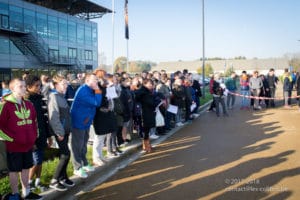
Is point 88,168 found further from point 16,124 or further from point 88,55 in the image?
point 88,55

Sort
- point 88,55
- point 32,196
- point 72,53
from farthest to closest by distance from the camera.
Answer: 1. point 88,55
2. point 72,53
3. point 32,196

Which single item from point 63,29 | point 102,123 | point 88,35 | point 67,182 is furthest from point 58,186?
point 88,35

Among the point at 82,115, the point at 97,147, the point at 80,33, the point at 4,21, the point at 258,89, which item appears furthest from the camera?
the point at 80,33

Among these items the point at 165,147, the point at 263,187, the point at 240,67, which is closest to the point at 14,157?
the point at 263,187

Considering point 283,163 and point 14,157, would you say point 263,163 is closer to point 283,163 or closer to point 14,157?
point 283,163

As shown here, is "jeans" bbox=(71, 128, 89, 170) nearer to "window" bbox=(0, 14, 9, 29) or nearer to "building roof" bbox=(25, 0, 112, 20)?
"window" bbox=(0, 14, 9, 29)

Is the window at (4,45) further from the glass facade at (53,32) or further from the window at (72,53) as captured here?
the window at (72,53)

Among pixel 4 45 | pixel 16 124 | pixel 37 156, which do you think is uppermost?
pixel 4 45

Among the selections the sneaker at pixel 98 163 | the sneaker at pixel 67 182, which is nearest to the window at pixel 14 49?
the sneaker at pixel 98 163

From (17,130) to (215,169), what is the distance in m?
3.94

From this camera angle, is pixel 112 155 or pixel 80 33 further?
pixel 80 33

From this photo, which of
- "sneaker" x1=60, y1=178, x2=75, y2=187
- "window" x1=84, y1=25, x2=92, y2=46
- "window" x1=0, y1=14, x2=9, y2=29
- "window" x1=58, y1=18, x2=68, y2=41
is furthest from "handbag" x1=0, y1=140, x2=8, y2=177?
"window" x1=84, y1=25, x2=92, y2=46

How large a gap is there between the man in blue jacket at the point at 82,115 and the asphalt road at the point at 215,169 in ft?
2.35

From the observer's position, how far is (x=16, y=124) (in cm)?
461
